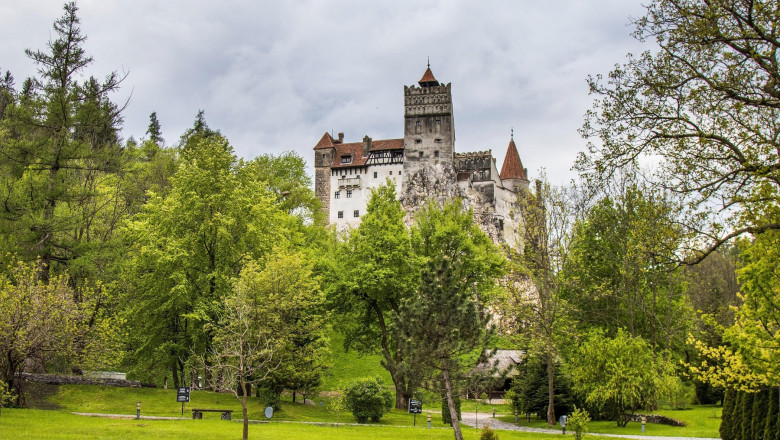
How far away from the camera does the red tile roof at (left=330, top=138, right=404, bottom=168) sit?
3607 inches

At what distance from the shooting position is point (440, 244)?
3916 centimetres

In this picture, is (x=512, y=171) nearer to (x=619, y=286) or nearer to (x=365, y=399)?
(x=619, y=286)

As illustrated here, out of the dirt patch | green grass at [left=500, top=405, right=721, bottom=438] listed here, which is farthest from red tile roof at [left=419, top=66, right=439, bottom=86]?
the dirt patch

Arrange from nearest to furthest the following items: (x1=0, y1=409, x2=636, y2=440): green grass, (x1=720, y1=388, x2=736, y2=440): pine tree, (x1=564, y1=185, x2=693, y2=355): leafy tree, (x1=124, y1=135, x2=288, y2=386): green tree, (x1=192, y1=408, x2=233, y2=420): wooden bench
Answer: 1. (x1=0, y1=409, x2=636, y2=440): green grass
2. (x1=720, y1=388, x2=736, y2=440): pine tree
3. (x1=192, y1=408, x2=233, y2=420): wooden bench
4. (x1=124, y1=135, x2=288, y2=386): green tree
5. (x1=564, y1=185, x2=693, y2=355): leafy tree

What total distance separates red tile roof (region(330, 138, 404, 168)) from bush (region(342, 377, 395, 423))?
63.7 meters

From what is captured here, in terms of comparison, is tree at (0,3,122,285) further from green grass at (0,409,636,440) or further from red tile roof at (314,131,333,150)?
red tile roof at (314,131,333,150)

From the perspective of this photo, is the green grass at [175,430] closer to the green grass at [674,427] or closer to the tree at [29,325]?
→ the tree at [29,325]

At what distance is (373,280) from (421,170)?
183 ft

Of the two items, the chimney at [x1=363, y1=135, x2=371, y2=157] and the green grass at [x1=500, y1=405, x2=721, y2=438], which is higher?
the chimney at [x1=363, y1=135, x2=371, y2=157]

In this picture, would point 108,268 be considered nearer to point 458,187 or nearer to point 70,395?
point 70,395

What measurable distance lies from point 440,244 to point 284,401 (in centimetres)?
1322

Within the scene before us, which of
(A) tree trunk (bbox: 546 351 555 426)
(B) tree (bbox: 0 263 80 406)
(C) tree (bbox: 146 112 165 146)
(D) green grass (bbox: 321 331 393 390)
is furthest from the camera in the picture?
(C) tree (bbox: 146 112 165 146)

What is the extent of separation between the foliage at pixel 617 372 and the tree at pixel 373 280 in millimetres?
9625

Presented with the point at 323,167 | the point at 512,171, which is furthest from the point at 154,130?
the point at 512,171
